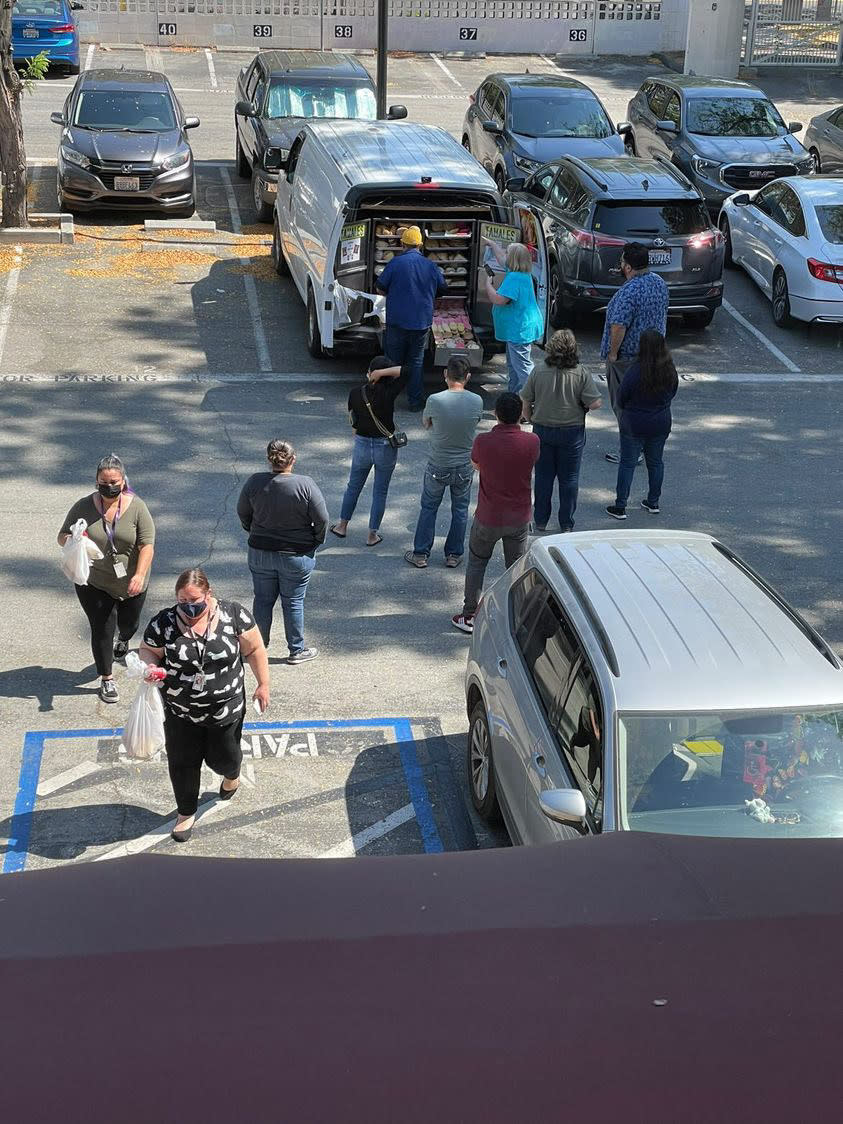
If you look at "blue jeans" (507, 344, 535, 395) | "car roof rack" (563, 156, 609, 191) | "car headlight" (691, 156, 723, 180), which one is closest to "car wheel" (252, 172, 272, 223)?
"car roof rack" (563, 156, 609, 191)

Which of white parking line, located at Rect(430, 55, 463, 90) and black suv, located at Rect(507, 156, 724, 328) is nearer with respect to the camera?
black suv, located at Rect(507, 156, 724, 328)

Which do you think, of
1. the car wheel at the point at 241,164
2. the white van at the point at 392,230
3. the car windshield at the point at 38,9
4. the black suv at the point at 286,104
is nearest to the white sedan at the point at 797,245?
the white van at the point at 392,230

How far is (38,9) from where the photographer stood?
29.1m

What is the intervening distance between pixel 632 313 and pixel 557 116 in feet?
32.3

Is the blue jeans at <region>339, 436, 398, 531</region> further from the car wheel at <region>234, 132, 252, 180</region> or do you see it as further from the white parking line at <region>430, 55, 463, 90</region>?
the white parking line at <region>430, 55, 463, 90</region>

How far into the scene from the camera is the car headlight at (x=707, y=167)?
20000mm

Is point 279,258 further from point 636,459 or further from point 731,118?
point 731,118

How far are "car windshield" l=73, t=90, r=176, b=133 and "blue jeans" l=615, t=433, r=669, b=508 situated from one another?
36.3ft

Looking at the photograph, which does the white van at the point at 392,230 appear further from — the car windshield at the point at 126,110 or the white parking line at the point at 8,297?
the car windshield at the point at 126,110

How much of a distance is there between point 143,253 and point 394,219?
534 cm

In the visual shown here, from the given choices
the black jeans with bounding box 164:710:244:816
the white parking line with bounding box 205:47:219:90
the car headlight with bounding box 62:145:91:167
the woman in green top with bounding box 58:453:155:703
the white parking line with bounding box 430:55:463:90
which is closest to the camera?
the black jeans with bounding box 164:710:244:816

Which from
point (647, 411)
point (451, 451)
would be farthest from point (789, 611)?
point (647, 411)

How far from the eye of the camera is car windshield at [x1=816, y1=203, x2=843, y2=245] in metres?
15.8

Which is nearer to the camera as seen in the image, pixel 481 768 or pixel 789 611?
pixel 789 611
